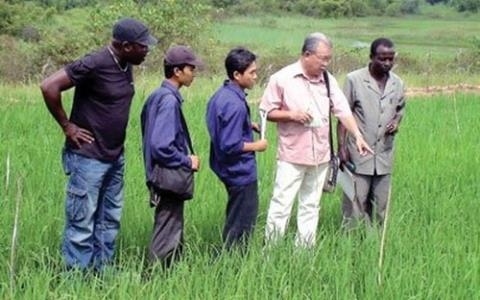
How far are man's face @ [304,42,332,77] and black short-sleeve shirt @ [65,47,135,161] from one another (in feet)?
3.64

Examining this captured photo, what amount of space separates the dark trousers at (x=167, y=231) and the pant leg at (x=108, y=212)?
0.95ft

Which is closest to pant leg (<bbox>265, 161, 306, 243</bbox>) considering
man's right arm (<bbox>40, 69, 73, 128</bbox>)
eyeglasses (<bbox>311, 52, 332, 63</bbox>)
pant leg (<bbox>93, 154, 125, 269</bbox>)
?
eyeglasses (<bbox>311, 52, 332, 63</bbox>)

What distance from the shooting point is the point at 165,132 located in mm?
4352

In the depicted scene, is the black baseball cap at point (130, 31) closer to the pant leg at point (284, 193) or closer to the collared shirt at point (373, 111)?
the pant leg at point (284, 193)

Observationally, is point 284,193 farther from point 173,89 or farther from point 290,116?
point 173,89

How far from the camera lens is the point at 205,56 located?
19.3 meters

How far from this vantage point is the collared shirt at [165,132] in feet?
14.3

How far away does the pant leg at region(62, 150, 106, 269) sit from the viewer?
443 centimetres

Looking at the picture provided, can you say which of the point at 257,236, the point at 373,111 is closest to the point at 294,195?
the point at 257,236

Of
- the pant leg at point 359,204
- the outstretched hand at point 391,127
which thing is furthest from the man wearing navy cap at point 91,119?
the outstretched hand at point 391,127

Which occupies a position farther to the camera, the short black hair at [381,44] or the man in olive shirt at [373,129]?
the man in olive shirt at [373,129]

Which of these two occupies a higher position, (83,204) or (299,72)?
(299,72)

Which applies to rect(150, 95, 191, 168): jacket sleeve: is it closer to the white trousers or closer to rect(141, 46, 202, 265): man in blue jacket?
rect(141, 46, 202, 265): man in blue jacket

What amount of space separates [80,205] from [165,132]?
63 centimetres
